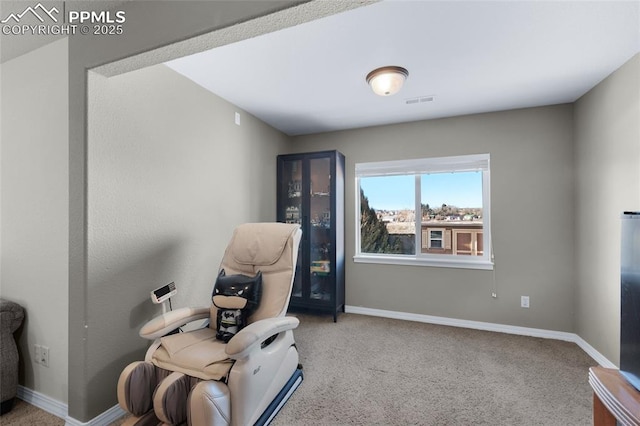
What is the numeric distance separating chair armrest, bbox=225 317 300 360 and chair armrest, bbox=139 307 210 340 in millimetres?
515

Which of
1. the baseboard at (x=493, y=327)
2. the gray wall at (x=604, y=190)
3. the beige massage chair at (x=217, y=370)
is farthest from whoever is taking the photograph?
the baseboard at (x=493, y=327)

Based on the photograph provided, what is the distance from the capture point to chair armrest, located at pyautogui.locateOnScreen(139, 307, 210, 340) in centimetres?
165

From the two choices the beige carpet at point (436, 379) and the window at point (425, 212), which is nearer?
the beige carpet at point (436, 379)

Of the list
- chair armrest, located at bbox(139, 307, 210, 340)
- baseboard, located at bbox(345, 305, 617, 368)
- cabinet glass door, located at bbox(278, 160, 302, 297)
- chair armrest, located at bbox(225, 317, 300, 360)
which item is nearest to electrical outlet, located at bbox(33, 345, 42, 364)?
chair armrest, located at bbox(139, 307, 210, 340)

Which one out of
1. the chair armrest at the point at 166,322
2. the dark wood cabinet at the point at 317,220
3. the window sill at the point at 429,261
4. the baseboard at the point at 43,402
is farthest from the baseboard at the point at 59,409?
the window sill at the point at 429,261

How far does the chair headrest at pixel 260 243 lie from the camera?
211 cm

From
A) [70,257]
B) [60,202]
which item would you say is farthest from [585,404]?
[60,202]

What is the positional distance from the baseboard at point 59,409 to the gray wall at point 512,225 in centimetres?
267

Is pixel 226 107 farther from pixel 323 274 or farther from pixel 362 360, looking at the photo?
pixel 362 360

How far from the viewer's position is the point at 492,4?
5.05ft

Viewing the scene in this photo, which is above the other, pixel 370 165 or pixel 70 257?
pixel 370 165

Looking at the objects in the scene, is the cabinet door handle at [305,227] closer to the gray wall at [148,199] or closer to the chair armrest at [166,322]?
the gray wall at [148,199]

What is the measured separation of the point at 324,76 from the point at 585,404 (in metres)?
2.96

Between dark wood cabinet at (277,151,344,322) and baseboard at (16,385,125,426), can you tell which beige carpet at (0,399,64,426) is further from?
dark wood cabinet at (277,151,344,322)
